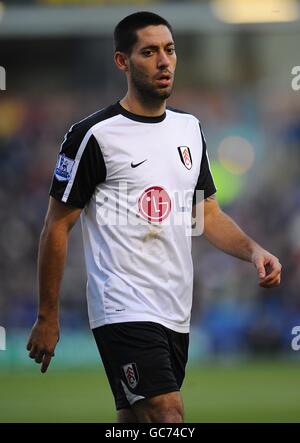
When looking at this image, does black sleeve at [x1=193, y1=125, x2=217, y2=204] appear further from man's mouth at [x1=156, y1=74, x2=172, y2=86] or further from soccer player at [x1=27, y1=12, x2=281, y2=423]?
man's mouth at [x1=156, y1=74, x2=172, y2=86]

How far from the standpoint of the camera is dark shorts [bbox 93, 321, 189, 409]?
6.03m

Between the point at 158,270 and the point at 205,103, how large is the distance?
638 inches

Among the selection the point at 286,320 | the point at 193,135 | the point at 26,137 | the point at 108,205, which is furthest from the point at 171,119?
the point at 26,137

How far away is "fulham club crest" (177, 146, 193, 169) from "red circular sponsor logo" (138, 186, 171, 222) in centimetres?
26

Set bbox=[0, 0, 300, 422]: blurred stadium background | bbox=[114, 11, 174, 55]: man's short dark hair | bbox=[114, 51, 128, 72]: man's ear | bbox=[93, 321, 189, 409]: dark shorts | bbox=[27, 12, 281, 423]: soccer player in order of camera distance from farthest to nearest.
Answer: bbox=[0, 0, 300, 422]: blurred stadium background < bbox=[114, 51, 128, 72]: man's ear < bbox=[114, 11, 174, 55]: man's short dark hair < bbox=[27, 12, 281, 423]: soccer player < bbox=[93, 321, 189, 409]: dark shorts

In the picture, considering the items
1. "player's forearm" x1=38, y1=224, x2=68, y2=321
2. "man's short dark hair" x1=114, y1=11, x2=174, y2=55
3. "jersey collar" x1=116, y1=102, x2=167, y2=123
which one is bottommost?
"player's forearm" x1=38, y1=224, x2=68, y2=321

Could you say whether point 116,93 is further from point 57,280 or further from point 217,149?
point 57,280

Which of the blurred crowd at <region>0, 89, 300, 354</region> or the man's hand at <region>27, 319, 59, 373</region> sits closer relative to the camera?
the man's hand at <region>27, 319, 59, 373</region>

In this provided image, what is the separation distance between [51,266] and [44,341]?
1.36 ft

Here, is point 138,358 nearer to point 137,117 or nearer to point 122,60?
point 137,117

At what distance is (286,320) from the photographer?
18.9 m

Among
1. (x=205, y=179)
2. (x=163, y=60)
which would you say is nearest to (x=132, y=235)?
(x=205, y=179)

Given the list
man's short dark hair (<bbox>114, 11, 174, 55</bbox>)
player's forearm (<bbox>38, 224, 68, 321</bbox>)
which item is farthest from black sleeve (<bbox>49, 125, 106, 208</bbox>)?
man's short dark hair (<bbox>114, 11, 174, 55</bbox>)

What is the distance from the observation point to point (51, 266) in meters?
6.26
